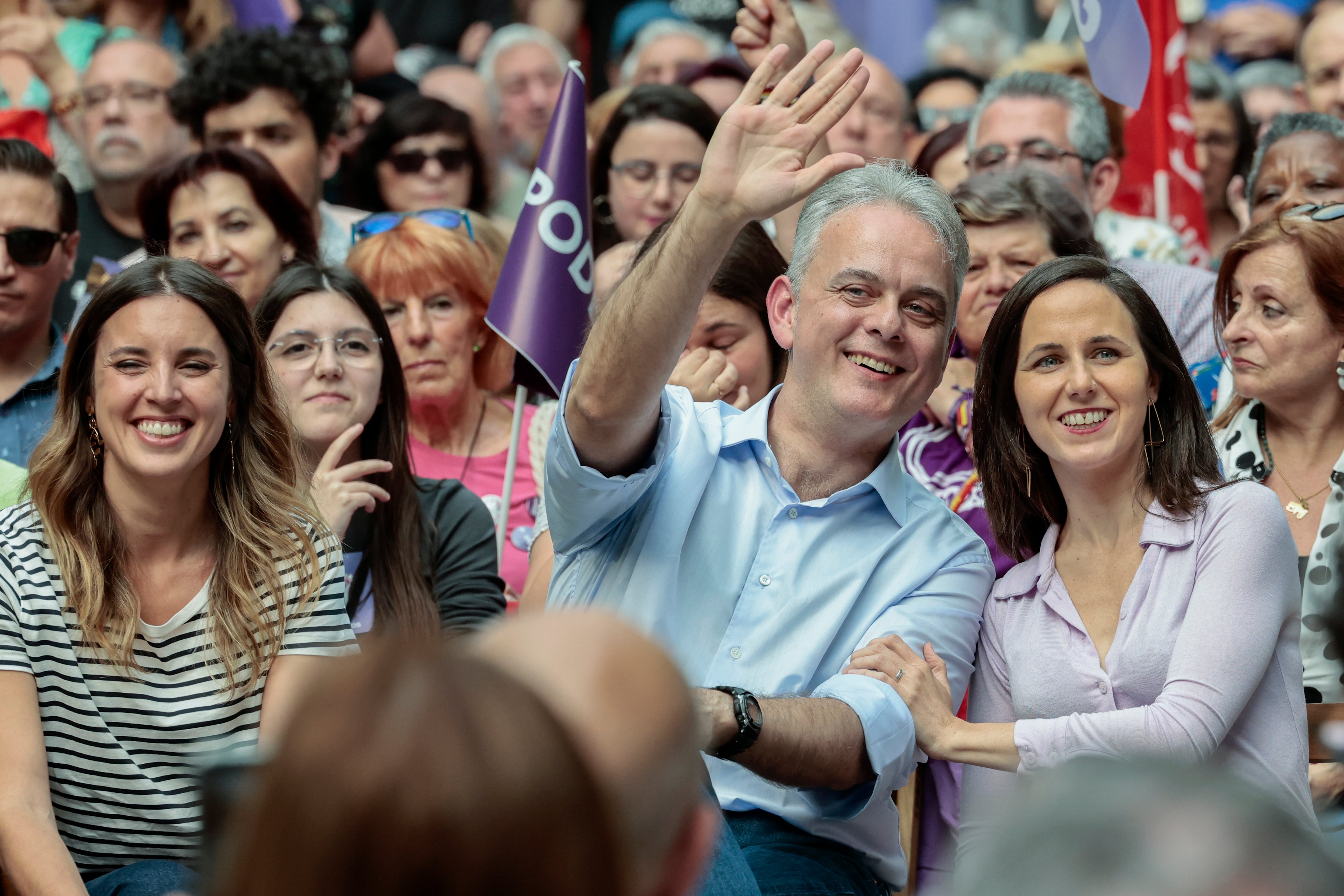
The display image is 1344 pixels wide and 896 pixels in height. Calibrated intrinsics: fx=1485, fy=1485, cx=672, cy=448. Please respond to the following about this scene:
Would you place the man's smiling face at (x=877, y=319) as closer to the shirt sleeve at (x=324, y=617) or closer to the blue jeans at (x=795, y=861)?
the blue jeans at (x=795, y=861)

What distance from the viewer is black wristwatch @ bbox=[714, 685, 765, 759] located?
245cm

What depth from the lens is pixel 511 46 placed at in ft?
23.7

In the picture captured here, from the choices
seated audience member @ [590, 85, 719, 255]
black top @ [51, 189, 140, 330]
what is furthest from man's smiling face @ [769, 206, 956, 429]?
black top @ [51, 189, 140, 330]

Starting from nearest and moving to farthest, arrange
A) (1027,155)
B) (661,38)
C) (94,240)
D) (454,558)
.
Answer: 1. (454,558)
2. (1027,155)
3. (94,240)
4. (661,38)

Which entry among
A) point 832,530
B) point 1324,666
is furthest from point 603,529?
point 1324,666

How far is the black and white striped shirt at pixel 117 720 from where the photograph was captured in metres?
2.89

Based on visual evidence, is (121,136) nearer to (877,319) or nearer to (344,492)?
(344,492)

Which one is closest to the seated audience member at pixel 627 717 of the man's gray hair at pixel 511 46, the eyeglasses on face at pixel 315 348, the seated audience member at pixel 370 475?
the seated audience member at pixel 370 475

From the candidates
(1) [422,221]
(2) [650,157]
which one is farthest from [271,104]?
(2) [650,157]

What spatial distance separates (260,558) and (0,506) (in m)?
1.08

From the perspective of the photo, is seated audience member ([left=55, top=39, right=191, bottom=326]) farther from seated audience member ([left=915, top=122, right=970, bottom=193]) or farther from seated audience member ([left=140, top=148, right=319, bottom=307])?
seated audience member ([left=915, top=122, right=970, bottom=193])

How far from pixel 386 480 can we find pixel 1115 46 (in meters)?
2.48

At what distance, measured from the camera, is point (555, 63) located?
7172 mm

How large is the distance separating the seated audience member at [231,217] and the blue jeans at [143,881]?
2329 mm
